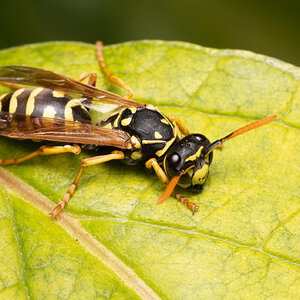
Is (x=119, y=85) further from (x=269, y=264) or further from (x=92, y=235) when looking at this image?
(x=269, y=264)

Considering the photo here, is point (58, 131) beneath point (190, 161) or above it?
beneath

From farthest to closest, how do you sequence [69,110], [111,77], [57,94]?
[111,77] → [57,94] → [69,110]

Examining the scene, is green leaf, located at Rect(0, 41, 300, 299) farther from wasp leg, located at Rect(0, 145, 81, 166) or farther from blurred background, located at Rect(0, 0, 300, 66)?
blurred background, located at Rect(0, 0, 300, 66)

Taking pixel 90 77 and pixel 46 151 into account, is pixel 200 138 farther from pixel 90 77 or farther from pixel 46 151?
pixel 90 77

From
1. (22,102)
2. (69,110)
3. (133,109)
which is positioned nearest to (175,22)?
(133,109)

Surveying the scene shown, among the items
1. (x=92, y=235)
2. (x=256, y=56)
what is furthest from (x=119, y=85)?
(x=92, y=235)

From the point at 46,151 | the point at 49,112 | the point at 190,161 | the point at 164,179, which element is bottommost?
the point at 46,151
